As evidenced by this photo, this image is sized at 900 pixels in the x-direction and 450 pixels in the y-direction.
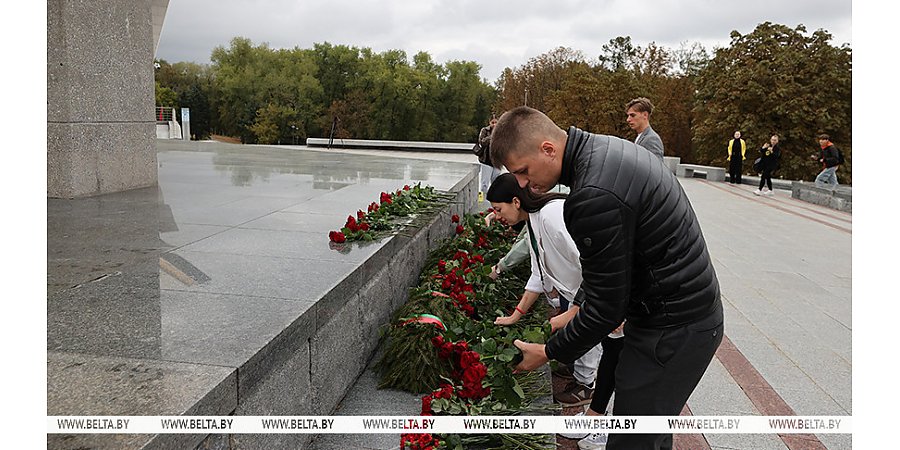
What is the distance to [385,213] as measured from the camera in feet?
17.6

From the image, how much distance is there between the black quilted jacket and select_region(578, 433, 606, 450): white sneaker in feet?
4.03

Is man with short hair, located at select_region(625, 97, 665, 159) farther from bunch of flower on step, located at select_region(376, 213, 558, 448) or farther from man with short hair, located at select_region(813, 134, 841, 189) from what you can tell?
man with short hair, located at select_region(813, 134, 841, 189)

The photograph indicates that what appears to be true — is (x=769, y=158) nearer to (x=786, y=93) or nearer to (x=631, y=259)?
(x=786, y=93)

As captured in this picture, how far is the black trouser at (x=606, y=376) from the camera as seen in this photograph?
10.2 feet

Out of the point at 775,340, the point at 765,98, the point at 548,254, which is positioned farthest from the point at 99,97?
the point at 765,98

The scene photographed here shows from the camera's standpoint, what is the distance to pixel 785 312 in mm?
5891

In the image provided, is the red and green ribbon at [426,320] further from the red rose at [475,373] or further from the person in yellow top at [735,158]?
the person in yellow top at [735,158]

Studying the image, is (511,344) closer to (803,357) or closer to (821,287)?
(803,357)

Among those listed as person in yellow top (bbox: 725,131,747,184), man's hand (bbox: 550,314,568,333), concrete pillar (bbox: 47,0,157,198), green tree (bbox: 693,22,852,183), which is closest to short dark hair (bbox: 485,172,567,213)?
man's hand (bbox: 550,314,568,333)

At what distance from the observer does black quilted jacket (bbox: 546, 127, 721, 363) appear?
2.01m

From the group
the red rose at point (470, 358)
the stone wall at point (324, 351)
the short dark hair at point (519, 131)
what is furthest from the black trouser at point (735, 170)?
the short dark hair at point (519, 131)

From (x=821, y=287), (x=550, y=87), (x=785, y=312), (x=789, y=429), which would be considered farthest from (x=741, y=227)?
(x=550, y=87)

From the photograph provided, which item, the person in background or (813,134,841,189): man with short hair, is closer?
the person in background

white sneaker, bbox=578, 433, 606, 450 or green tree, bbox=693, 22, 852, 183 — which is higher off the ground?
green tree, bbox=693, 22, 852, 183
